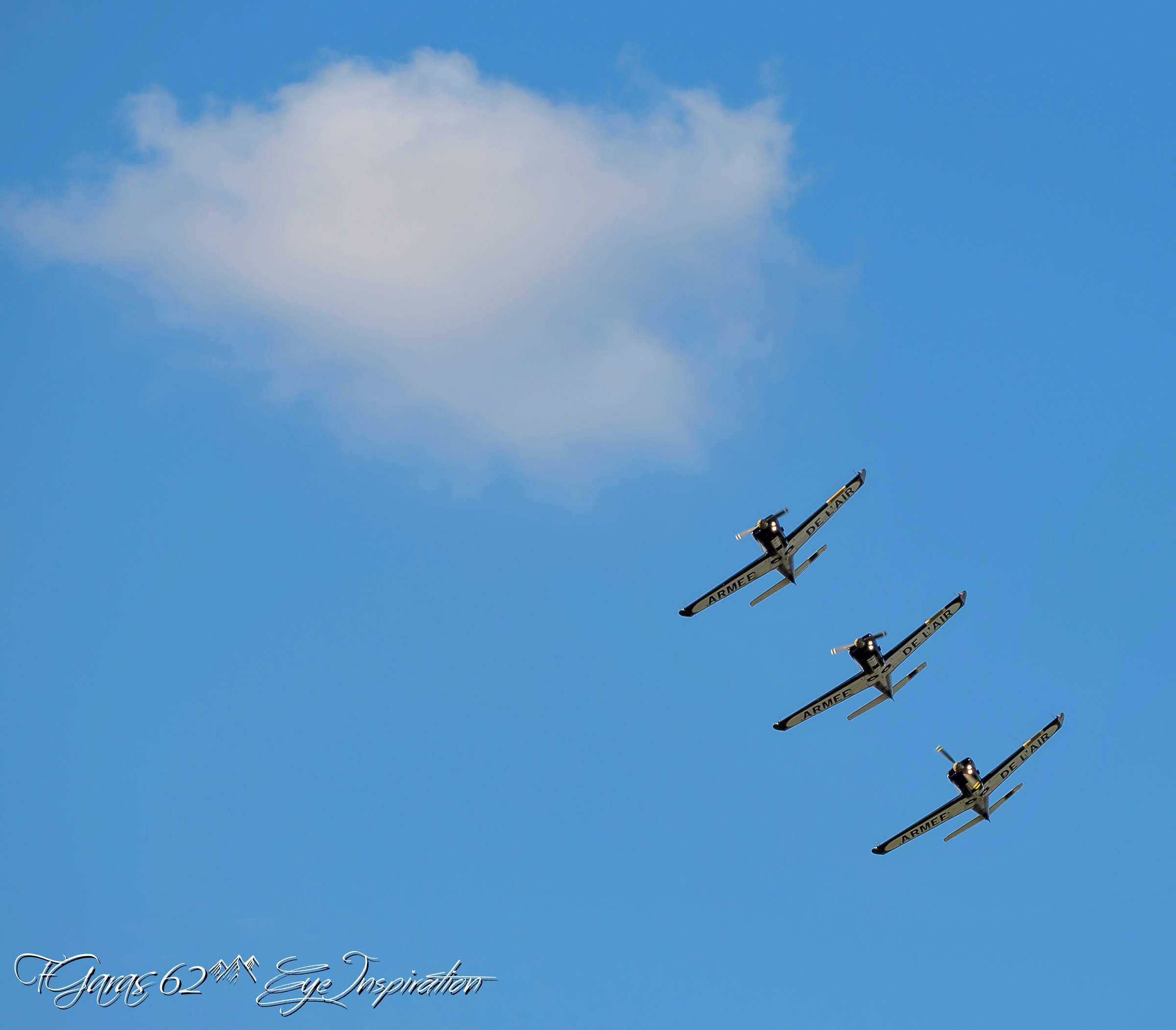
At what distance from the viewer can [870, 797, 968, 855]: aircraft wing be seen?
120 meters

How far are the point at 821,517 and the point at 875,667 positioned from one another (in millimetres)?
14692

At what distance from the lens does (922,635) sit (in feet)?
396

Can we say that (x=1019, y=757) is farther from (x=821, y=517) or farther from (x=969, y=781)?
(x=821, y=517)

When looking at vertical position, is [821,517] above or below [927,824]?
above

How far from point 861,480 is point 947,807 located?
31915 millimetres

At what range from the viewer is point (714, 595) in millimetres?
118062

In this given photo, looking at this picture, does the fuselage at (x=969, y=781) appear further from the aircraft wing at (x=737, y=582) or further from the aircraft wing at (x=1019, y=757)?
the aircraft wing at (x=737, y=582)

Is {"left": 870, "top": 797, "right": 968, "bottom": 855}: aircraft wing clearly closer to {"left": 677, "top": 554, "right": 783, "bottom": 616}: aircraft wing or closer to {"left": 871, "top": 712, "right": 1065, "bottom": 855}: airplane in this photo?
{"left": 871, "top": 712, "right": 1065, "bottom": 855}: airplane

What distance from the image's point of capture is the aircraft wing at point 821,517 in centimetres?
11738

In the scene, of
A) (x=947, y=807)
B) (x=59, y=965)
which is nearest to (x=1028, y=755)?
(x=947, y=807)

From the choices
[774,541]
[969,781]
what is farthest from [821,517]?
[969,781]

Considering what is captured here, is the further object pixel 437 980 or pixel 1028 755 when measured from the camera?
pixel 1028 755

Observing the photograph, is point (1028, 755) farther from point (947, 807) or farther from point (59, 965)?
point (59, 965)

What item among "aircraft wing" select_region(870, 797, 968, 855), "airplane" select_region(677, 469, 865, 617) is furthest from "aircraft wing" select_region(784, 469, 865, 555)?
"aircraft wing" select_region(870, 797, 968, 855)
